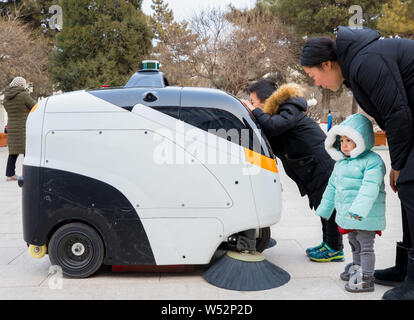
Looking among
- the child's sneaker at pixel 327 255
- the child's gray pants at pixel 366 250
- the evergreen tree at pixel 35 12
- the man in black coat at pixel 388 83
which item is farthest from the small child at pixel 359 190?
the evergreen tree at pixel 35 12

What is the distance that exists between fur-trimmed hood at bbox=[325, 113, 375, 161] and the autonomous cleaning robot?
1.54ft

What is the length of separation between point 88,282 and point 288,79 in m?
22.3

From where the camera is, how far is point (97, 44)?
754 inches

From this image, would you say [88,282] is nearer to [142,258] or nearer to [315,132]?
[142,258]

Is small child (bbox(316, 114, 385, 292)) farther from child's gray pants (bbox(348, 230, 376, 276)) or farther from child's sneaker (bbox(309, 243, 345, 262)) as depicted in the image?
child's sneaker (bbox(309, 243, 345, 262))

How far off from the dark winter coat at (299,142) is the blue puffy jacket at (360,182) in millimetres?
436

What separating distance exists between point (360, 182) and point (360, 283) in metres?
0.67

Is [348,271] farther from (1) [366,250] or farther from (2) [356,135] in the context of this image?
(2) [356,135]

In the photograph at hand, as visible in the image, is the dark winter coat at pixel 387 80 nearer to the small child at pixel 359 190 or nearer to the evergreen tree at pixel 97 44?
the small child at pixel 359 190

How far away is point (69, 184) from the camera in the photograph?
296cm

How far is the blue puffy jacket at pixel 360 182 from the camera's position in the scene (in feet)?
8.93

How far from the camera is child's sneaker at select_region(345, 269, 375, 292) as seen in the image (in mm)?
2865

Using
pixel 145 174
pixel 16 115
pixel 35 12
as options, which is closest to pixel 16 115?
pixel 16 115

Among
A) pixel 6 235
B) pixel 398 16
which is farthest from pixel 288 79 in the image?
pixel 6 235
